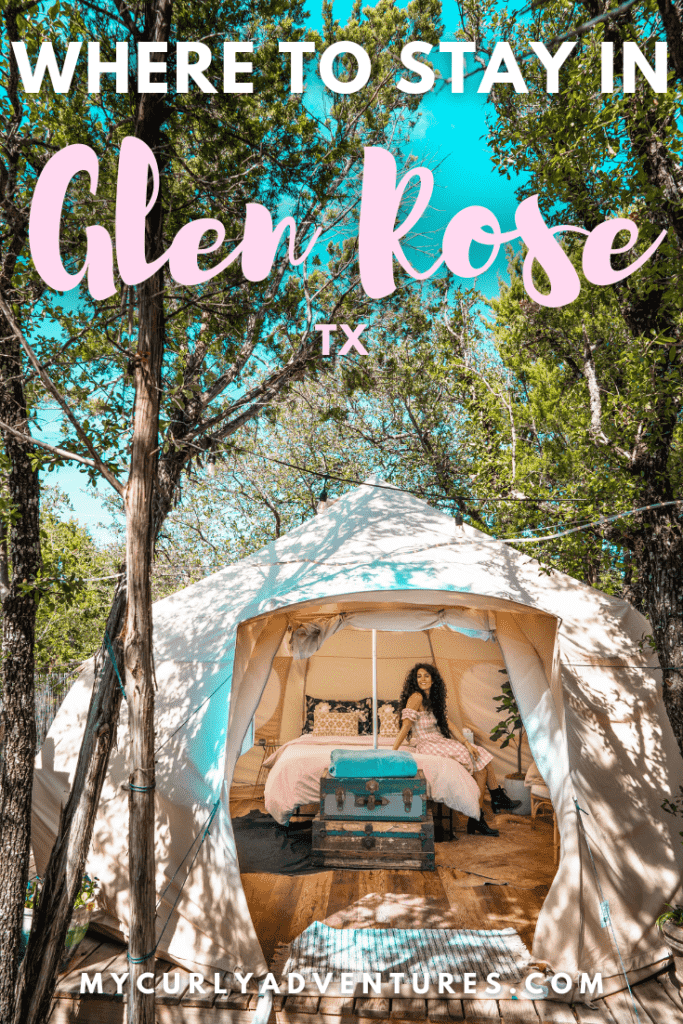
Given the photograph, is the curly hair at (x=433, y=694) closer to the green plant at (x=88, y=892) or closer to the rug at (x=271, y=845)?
the rug at (x=271, y=845)

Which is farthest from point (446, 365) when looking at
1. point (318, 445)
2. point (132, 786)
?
point (132, 786)

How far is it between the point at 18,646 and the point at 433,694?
15.0 feet

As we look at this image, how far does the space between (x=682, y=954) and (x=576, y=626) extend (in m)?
1.68

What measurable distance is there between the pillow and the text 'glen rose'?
190 inches

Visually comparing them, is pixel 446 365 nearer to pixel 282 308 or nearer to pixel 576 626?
pixel 282 308

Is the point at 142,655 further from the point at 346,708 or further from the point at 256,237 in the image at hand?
the point at 346,708

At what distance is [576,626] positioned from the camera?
13.4 ft

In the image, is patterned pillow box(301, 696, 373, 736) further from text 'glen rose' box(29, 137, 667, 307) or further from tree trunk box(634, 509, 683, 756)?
text 'glen rose' box(29, 137, 667, 307)

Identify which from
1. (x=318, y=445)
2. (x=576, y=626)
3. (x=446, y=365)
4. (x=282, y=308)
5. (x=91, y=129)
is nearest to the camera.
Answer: (x=91, y=129)

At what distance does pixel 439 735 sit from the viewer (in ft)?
21.0

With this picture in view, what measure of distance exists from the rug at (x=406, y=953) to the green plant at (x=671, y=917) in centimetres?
72

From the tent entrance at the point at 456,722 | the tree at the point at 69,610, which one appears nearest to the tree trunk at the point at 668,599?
the tent entrance at the point at 456,722

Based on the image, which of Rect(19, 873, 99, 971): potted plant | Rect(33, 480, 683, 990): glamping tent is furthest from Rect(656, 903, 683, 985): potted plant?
Rect(19, 873, 99, 971): potted plant

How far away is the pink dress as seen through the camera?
6121 mm
